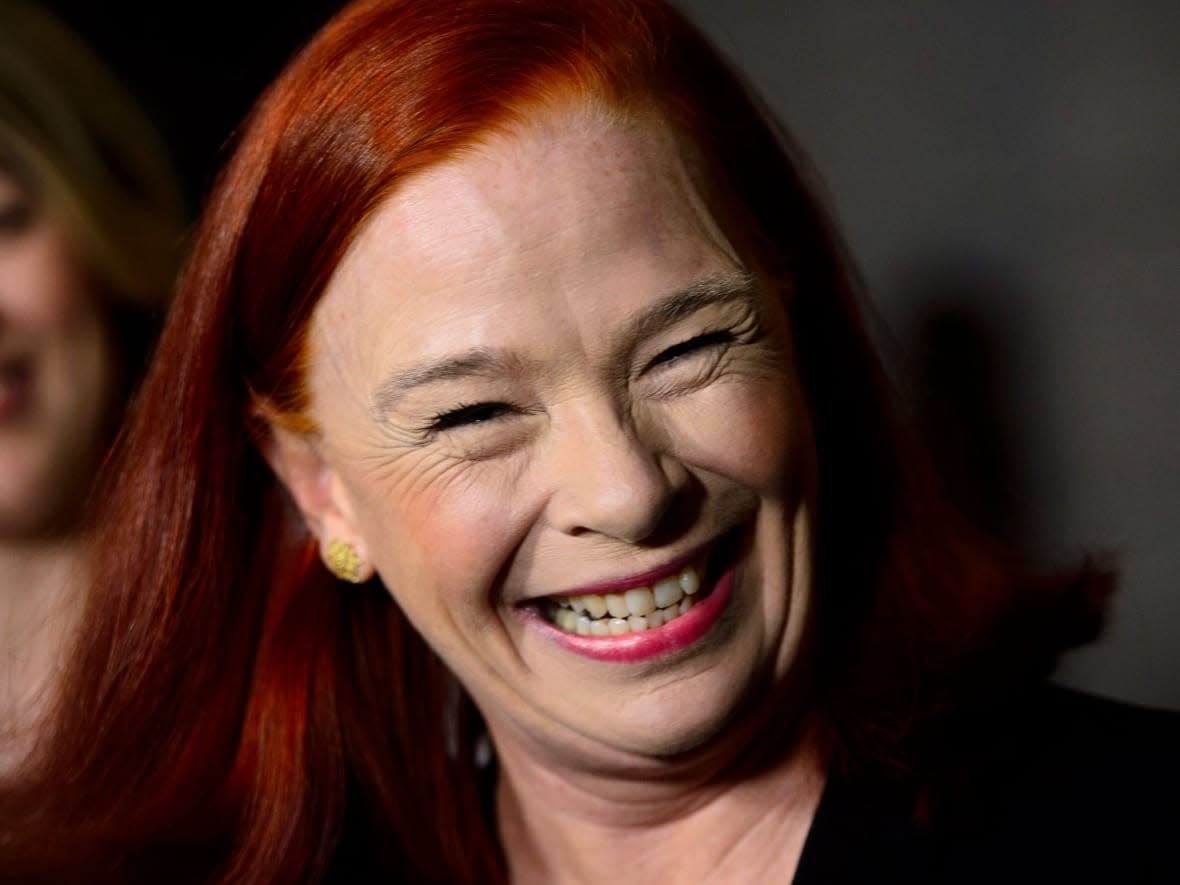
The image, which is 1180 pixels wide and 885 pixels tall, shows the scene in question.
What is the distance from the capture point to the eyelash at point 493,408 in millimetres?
1194

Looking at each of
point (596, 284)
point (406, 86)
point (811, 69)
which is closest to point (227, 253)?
point (406, 86)

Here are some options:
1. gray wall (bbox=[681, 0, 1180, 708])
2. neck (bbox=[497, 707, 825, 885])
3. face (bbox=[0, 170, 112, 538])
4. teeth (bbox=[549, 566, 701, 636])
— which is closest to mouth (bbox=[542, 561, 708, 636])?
teeth (bbox=[549, 566, 701, 636])

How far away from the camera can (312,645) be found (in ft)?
4.97

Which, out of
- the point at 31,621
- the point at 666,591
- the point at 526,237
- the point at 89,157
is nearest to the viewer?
the point at 526,237

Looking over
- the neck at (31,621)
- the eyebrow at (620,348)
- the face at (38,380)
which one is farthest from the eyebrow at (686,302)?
the face at (38,380)

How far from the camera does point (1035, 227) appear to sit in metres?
2.13

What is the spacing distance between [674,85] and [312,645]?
0.65 metres

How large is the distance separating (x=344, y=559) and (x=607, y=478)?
334 millimetres

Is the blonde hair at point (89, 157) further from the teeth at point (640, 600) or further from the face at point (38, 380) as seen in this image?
the teeth at point (640, 600)

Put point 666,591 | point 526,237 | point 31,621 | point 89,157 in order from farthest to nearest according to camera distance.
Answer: point 89,157 < point 31,621 < point 666,591 < point 526,237

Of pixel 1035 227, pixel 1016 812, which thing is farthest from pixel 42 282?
pixel 1035 227

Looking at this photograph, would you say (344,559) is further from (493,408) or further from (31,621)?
(31,621)

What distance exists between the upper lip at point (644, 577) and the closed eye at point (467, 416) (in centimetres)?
15

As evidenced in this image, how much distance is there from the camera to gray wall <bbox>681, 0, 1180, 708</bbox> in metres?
2.07
